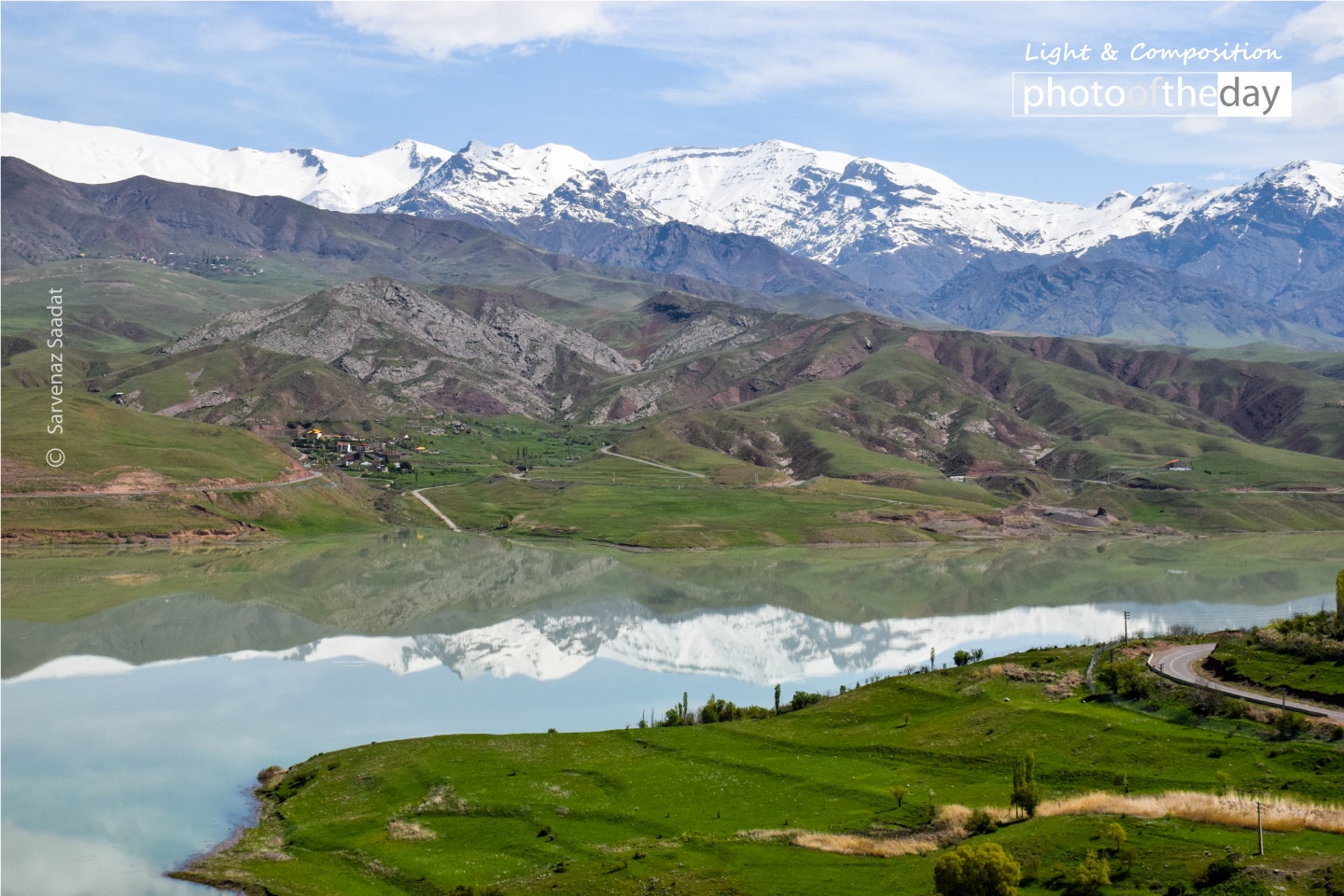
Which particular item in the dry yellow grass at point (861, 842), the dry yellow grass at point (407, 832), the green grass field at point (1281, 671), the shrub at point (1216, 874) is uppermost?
the green grass field at point (1281, 671)

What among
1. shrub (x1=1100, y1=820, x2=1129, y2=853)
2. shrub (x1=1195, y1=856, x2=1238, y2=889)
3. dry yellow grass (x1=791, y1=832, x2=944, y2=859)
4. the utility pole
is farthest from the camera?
dry yellow grass (x1=791, y1=832, x2=944, y2=859)

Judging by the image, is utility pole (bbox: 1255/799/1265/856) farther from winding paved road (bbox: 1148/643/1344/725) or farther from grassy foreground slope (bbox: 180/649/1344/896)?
winding paved road (bbox: 1148/643/1344/725)

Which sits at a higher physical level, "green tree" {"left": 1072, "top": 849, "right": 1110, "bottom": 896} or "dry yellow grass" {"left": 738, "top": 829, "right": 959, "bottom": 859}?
"green tree" {"left": 1072, "top": 849, "right": 1110, "bottom": 896}

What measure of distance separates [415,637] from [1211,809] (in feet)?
255

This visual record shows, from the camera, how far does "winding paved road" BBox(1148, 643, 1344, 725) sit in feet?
172

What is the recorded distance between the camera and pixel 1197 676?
61562 mm

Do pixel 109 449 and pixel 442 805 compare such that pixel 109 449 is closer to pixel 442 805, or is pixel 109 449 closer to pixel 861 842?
pixel 442 805

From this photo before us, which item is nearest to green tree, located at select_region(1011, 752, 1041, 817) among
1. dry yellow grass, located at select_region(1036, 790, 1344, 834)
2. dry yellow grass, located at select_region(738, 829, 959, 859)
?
dry yellow grass, located at select_region(1036, 790, 1344, 834)

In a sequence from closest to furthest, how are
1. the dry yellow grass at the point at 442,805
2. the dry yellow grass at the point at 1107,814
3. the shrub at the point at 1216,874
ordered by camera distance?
the shrub at the point at 1216,874
the dry yellow grass at the point at 1107,814
the dry yellow grass at the point at 442,805

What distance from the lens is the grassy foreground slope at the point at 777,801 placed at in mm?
39469

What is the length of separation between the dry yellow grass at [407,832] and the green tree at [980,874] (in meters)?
22.4

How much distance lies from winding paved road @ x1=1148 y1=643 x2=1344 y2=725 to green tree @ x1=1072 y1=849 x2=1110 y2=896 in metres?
20.6

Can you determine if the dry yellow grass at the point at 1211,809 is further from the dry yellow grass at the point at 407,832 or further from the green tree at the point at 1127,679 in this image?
the dry yellow grass at the point at 407,832

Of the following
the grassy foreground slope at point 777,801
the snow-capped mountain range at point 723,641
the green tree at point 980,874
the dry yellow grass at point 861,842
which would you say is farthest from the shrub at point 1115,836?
the snow-capped mountain range at point 723,641
